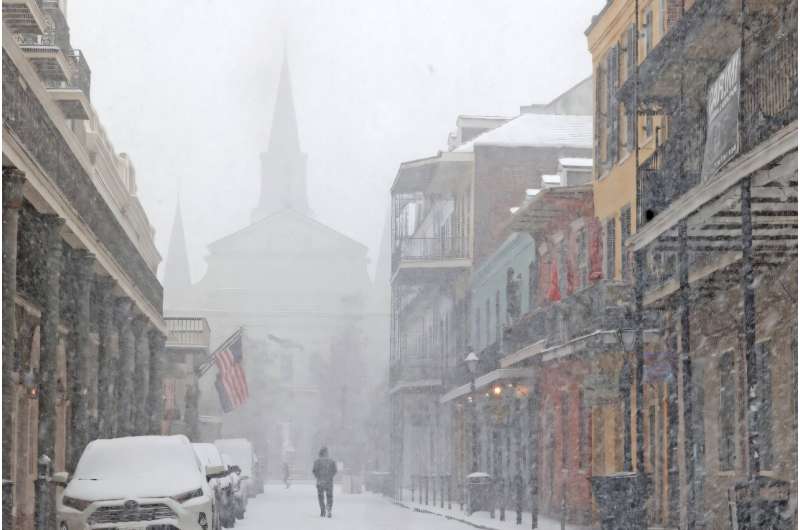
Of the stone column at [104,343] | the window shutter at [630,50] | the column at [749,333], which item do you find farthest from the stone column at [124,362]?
the column at [749,333]

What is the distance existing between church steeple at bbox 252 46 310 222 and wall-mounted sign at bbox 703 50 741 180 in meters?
122

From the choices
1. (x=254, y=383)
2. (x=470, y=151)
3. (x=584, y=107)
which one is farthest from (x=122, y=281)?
(x=254, y=383)

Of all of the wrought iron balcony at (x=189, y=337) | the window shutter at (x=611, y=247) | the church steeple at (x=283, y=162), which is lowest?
the wrought iron balcony at (x=189, y=337)

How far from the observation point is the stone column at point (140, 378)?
3844cm

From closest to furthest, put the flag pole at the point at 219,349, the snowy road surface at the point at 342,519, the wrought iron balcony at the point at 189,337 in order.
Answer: the snowy road surface at the point at 342,519
the flag pole at the point at 219,349
the wrought iron balcony at the point at 189,337

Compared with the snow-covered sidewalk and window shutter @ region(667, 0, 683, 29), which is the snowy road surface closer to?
the snow-covered sidewalk

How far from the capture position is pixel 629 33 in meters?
27.1

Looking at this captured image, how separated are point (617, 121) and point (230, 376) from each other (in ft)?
63.0

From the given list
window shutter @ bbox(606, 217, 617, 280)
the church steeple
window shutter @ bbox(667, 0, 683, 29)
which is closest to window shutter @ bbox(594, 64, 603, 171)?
window shutter @ bbox(606, 217, 617, 280)

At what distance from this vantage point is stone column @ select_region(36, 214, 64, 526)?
1945 cm

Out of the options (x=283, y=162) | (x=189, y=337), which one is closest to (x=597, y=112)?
(x=189, y=337)

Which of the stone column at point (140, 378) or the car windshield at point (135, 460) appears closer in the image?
the car windshield at point (135, 460)

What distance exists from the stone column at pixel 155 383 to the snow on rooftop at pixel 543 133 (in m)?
10.2

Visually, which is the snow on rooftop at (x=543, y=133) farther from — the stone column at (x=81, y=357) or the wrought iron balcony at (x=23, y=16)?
the wrought iron balcony at (x=23, y=16)
